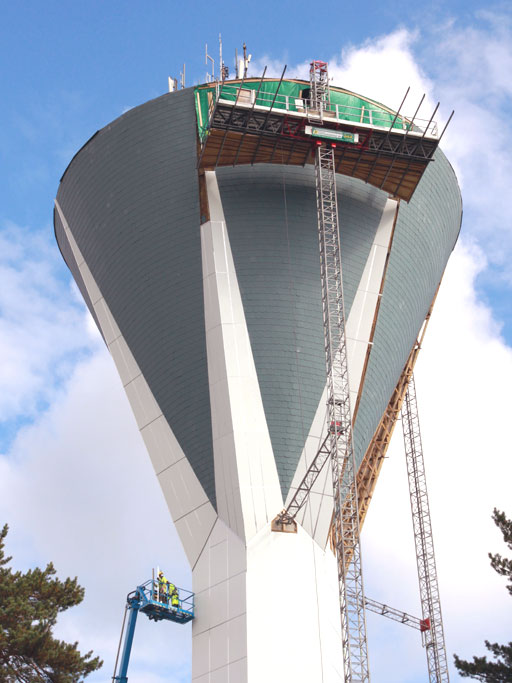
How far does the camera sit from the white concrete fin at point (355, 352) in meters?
35.9

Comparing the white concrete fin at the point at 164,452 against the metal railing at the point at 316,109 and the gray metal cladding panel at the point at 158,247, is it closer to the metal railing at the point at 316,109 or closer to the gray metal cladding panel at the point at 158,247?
the gray metal cladding panel at the point at 158,247

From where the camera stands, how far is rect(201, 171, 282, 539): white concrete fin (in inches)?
1396

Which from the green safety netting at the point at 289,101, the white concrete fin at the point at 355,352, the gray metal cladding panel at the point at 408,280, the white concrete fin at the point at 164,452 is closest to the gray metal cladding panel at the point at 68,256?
the white concrete fin at the point at 164,452

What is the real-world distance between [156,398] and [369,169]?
1401cm

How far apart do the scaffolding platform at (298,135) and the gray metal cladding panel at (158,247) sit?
1.55 metres

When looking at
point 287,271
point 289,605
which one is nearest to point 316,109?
point 287,271

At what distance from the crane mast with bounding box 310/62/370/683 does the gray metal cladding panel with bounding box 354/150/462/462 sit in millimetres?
1923

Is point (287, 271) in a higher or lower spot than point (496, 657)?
higher

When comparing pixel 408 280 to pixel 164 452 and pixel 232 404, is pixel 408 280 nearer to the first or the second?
pixel 232 404

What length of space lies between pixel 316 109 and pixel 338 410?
44.5 ft

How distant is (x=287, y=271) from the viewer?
3922 cm

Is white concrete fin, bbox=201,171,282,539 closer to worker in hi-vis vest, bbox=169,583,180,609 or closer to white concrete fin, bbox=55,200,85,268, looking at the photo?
worker in hi-vis vest, bbox=169,583,180,609

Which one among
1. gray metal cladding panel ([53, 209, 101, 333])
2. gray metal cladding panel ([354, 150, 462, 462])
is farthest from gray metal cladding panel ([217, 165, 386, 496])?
gray metal cladding panel ([53, 209, 101, 333])

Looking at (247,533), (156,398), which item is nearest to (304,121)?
(156,398)
